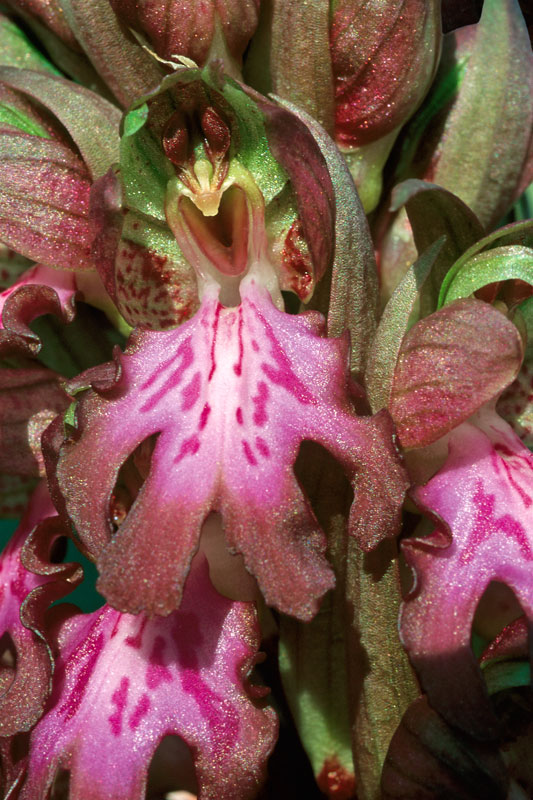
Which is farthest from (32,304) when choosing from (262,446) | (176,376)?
(262,446)

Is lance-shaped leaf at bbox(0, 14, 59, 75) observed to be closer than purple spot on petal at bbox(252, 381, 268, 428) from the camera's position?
No

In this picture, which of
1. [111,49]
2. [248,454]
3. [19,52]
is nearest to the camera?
[248,454]

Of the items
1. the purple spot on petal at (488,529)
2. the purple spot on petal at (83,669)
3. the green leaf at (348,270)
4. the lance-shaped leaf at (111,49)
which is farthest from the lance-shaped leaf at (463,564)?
the lance-shaped leaf at (111,49)

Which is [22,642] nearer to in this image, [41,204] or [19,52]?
[41,204]

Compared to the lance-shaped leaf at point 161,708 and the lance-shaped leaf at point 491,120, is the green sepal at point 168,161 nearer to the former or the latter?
the lance-shaped leaf at point 491,120

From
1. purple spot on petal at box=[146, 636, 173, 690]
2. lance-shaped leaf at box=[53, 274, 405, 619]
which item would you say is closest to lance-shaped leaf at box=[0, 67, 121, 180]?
lance-shaped leaf at box=[53, 274, 405, 619]

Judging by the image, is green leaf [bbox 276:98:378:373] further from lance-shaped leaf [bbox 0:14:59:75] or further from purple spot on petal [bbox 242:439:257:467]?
lance-shaped leaf [bbox 0:14:59:75]
